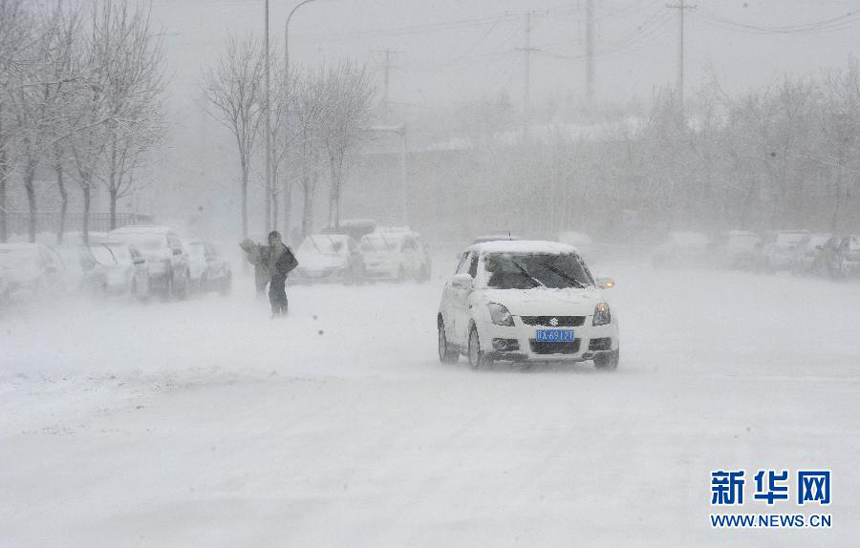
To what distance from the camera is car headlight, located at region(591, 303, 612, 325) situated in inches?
641

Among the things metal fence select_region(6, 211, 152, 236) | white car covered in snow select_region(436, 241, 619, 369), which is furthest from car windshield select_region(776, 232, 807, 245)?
white car covered in snow select_region(436, 241, 619, 369)

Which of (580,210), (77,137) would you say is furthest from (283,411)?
(580,210)

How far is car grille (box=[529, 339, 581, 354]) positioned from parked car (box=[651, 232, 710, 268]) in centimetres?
4440

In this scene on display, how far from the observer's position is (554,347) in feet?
52.9

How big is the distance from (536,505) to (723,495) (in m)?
1.06

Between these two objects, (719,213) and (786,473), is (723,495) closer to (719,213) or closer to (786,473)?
(786,473)

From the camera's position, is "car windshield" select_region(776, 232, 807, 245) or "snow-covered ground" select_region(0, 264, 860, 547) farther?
"car windshield" select_region(776, 232, 807, 245)

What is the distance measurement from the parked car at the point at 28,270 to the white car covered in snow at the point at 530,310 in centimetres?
1121

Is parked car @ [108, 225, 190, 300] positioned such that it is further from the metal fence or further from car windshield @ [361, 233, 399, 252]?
the metal fence

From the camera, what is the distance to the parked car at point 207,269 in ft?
116

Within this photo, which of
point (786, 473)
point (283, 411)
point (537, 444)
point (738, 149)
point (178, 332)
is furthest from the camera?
point (738, 149)

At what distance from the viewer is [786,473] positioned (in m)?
Answer: 8.77

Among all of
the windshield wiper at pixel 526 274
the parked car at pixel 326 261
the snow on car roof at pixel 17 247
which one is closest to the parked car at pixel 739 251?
the parked car at pixel 326 261

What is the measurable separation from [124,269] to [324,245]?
1267 centimetres
